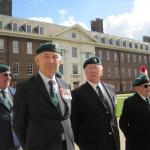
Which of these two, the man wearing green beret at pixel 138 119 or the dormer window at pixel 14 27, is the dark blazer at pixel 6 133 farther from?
the dormer window at pixel 14 27

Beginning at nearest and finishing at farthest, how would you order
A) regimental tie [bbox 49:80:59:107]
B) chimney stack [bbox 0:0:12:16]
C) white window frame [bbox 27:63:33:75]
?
1. regimental tie [bbox 49:80:59:107]
2. white window frame [bbox 27:63:33:75]
3. chimney stack [bbox 0:0:12:16]

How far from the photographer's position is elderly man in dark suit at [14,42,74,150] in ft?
11.6

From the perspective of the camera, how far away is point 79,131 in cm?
500

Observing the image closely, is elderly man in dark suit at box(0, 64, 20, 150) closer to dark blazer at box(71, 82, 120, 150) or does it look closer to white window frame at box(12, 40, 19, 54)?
dark blazer at box(71, 82, 120, 150)

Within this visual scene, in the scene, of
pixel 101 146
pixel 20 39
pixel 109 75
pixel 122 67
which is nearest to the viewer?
pixel 101 146

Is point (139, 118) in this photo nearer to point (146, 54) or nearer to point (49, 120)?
point (49, 120)

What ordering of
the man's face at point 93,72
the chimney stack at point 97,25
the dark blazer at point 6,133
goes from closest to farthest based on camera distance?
the man's face at point 93,72 → the dark blazer at point 6,133 → the chimney stack at point 97,25

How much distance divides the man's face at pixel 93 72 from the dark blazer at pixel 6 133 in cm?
144

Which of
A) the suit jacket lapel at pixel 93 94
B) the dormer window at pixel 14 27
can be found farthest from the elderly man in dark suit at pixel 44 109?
the dormer window at pixel 14 27

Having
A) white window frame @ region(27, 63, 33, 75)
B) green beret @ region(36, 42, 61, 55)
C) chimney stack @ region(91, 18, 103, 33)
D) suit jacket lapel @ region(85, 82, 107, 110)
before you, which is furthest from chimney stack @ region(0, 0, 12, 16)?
green beret @ region(36, 42, 61, 55)

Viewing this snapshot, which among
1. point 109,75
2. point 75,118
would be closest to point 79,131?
point 75,118

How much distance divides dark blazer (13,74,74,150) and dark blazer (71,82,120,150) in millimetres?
1136

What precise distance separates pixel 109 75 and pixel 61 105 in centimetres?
5786

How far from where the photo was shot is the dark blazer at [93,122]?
4785 mm
